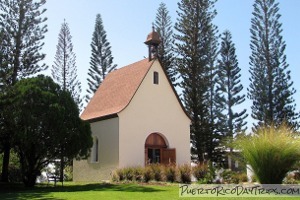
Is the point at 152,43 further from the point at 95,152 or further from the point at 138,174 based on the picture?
the point at 138,174

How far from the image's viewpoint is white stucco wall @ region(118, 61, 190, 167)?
1998 centimetres

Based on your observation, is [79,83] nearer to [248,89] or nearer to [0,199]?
[248,89]

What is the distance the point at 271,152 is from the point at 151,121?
37.2 ft

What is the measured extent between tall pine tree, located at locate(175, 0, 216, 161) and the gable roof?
21.7 ft

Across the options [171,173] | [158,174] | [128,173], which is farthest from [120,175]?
[171,173]

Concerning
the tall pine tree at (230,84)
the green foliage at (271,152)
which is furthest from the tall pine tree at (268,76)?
the green foliage at (271,152)

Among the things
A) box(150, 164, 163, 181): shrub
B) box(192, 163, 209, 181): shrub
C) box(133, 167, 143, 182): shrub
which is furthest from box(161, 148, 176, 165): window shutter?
box(192, 163, 209, 181): shrub

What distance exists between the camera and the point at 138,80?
21.2 meters

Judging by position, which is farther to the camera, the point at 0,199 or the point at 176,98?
the point at 176,98

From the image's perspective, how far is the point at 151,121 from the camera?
69.2ft

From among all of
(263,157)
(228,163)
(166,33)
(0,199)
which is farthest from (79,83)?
(263,157)

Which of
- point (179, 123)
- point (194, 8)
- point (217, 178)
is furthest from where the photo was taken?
point (194, 8)

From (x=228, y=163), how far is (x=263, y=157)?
20.3 metres

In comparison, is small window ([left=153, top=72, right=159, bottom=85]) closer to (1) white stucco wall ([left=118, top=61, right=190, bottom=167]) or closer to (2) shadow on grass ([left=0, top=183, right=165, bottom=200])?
(1) white stucco wall ([left=118, top=61, right=190, bottom=167])
